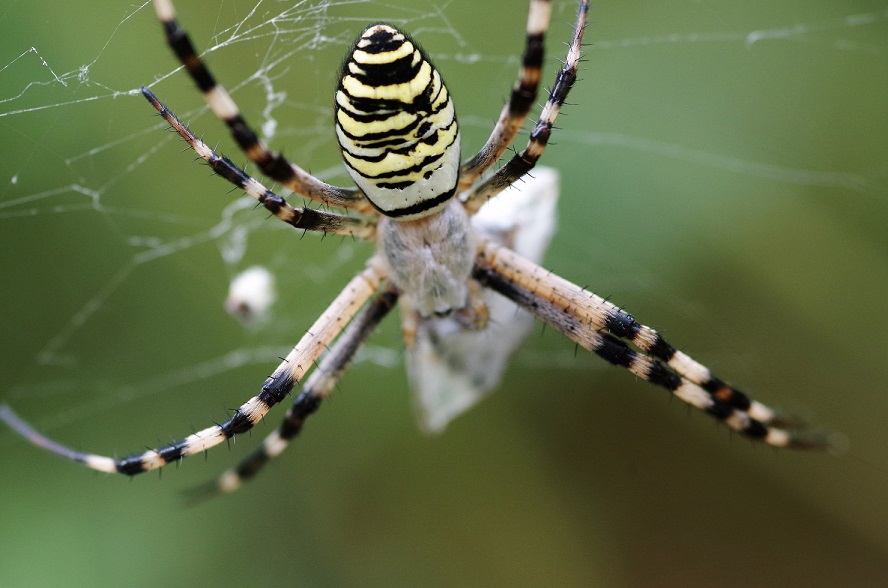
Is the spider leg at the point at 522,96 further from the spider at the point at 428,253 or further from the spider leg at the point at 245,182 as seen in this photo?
the spider leg at the point at 245,182

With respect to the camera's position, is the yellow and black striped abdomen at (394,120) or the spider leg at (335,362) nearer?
the yellow and black striped abdomen at (394,120)

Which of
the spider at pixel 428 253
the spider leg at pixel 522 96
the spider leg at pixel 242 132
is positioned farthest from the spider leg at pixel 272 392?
the spider leg at pixel 522 96

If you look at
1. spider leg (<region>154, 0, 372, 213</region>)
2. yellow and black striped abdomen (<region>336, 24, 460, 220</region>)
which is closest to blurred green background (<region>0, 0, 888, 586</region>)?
spider leg (<region>154, 0, 372, 213</region>)

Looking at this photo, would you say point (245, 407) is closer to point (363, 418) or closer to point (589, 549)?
point (363, 418)

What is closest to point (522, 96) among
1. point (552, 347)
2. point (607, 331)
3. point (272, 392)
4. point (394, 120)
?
point (394, 120)

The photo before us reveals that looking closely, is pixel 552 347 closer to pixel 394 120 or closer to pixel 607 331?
pixel 607 331

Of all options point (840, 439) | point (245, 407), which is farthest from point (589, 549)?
point (245, 407)
